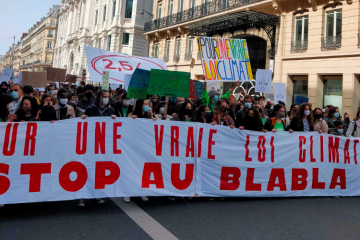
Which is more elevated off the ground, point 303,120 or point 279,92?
point 279,92

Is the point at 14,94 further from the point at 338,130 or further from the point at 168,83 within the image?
the point at 338,130

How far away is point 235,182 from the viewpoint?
5102 mm

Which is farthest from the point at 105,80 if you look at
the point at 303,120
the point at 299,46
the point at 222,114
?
the point at 299,46

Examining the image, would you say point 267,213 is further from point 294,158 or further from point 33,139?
point 33,139

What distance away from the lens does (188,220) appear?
4.05 m

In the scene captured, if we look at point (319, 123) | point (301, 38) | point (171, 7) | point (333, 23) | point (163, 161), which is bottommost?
point (163, 161)

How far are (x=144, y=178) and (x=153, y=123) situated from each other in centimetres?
85

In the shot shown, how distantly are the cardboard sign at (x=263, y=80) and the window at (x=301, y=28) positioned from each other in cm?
750

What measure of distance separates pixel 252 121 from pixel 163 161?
1867mm

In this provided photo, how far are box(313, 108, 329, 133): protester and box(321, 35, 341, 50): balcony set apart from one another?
9260 millimetres

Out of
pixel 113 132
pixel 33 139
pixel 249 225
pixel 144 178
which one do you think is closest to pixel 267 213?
pixel 249 225

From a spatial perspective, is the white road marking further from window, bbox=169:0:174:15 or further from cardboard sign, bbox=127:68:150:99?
window, bbox=169:0:174:15

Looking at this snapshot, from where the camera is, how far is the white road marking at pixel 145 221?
3531 millimetres

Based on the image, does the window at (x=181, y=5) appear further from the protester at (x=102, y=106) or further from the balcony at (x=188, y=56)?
the protester at (x=102, y=106)
